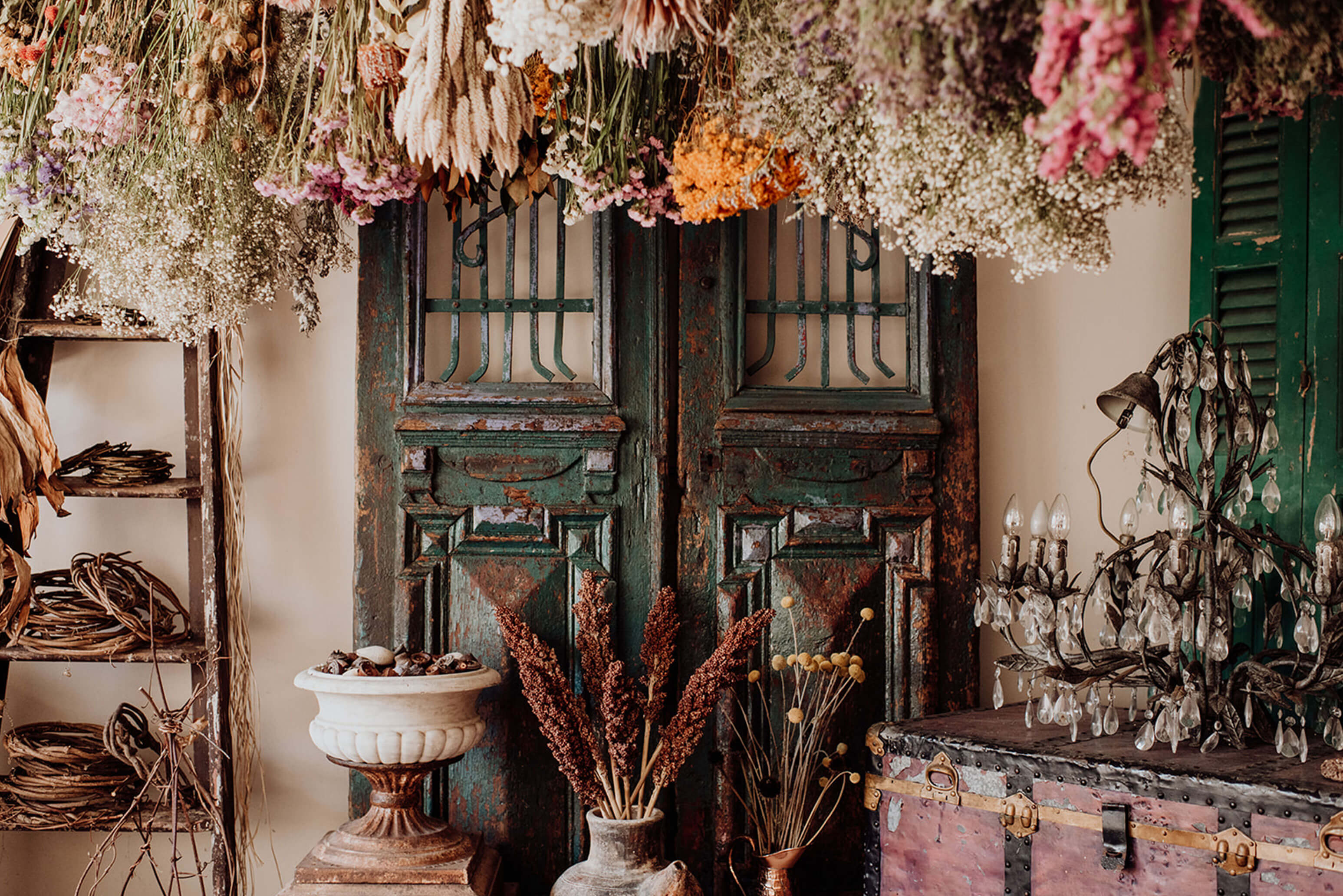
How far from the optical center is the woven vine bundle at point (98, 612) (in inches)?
94.0

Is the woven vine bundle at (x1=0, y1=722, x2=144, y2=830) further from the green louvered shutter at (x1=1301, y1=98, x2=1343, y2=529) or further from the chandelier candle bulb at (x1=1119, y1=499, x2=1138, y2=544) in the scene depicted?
the green louvered shutter at (x1=1301, y1=98, x2=1343, y2=529)

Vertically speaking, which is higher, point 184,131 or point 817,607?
point 184,131

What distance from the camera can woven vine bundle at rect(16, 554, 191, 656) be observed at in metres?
2.39

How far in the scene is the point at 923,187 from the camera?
61.5 inches

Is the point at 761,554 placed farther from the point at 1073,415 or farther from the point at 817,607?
the point at 1073,415

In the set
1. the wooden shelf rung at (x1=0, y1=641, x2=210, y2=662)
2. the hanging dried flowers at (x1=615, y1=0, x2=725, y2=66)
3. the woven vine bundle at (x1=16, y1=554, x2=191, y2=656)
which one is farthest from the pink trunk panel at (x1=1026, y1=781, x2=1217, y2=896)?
the woven vine bundle at (x1=16, y1=554, x2=191, y2=656)

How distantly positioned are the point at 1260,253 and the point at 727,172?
1377mm

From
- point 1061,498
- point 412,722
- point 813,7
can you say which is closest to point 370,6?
point 813,7

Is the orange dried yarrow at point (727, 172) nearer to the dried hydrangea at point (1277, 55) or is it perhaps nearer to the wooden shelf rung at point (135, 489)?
the dried hydrangea at point (1277, 55)

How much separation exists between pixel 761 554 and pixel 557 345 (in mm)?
744

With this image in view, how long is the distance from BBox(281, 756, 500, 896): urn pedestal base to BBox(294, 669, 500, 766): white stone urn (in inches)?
1.4

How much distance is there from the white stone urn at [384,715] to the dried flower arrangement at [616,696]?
175 mm

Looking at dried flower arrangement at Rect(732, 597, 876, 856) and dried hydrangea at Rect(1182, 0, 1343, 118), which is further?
dried flower arrangement at Rect(732, 597, 876, 856)

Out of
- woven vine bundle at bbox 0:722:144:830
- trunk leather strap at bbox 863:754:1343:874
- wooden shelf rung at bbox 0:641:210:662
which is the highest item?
wooden shelf rung at bbox 0:641:210:662
